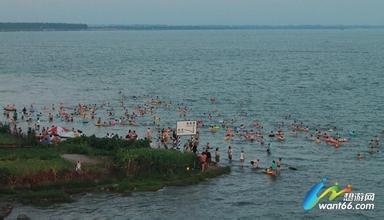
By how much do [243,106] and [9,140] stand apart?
42513 millimetres

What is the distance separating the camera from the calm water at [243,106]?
37.0 metres

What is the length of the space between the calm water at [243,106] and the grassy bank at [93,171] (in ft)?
3.17

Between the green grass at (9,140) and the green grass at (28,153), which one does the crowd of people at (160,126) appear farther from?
the green grass at (28,153)

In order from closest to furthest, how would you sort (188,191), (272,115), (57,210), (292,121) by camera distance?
1. (57,210)
2. (188,191)
3. (292,121)
4. (272,115)

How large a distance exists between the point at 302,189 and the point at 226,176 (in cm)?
534

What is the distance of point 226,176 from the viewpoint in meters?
44.6

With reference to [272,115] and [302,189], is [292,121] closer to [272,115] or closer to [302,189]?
[272,115]

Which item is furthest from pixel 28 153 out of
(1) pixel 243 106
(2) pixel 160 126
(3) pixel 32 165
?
(1) pixel 243 106

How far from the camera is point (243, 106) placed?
83375mm

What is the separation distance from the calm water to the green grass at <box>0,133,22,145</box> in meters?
9.65

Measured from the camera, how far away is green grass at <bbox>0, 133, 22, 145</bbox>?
1754 inches

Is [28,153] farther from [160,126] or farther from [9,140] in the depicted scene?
[160,126]

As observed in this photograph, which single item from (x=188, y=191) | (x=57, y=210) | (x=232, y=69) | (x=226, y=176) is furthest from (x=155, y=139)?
(x=232, y=69)

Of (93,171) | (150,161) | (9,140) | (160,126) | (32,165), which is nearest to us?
(32,165)
